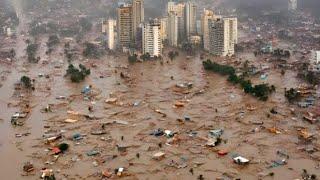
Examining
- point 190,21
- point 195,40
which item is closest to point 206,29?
point 195,40

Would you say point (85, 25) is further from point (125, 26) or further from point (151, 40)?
point (151, 40)

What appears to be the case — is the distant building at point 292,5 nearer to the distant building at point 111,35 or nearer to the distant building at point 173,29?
the distant building at point 173,29

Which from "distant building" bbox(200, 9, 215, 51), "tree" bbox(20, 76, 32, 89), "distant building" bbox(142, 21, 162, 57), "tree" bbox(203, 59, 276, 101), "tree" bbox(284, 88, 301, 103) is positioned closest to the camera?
"tree" bbox(284, 88, 301, 103)

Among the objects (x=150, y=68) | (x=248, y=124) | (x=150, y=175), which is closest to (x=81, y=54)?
(x=150, y=68)

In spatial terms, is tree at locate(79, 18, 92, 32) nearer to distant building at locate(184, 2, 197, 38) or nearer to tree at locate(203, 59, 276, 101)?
distant building at locate(184, 2, 197, 38)

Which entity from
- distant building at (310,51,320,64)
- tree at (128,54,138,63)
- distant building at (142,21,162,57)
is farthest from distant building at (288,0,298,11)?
distant building at (310,51,320,64)

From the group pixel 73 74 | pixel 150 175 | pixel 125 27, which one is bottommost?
pixel 150 175

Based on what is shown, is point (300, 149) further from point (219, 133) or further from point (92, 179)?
point (92, 179)
